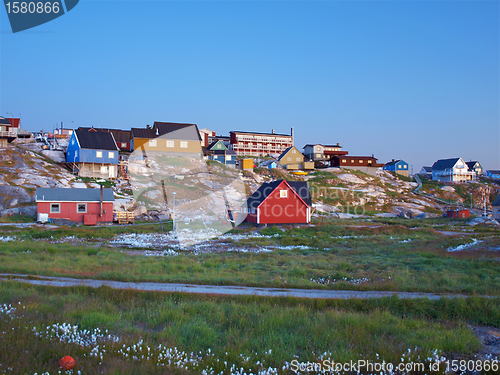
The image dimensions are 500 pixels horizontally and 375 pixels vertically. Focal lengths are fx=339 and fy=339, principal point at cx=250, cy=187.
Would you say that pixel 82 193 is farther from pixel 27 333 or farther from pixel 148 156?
pixel 27 333

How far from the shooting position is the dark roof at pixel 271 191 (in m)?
47.7

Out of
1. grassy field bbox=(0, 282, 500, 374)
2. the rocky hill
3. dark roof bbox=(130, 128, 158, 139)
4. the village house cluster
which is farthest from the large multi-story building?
grassy field bbox=(0, 282, 500, 374)

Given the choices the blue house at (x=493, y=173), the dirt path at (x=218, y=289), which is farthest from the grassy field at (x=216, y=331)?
the blue house at (x=493, y=173)

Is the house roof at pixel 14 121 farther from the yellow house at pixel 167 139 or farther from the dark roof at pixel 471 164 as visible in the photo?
the dark roof at pixel 471 164

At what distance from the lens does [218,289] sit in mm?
13336

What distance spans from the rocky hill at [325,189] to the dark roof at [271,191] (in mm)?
13059

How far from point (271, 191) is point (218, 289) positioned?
3454cm

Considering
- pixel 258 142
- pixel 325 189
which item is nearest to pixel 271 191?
pixel 325 189

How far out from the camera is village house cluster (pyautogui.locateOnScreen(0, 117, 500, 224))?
46.9m

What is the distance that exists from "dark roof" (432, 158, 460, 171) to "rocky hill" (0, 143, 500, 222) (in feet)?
35.1

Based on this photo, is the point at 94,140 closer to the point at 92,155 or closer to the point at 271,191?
the point at 92,155

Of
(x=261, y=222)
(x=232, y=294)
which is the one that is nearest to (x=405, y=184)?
(x=261, y=222)

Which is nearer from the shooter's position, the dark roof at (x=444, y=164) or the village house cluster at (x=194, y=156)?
the village house cluster at (x=194, y=156)

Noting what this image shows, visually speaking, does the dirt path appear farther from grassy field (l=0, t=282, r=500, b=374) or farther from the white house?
the white house
